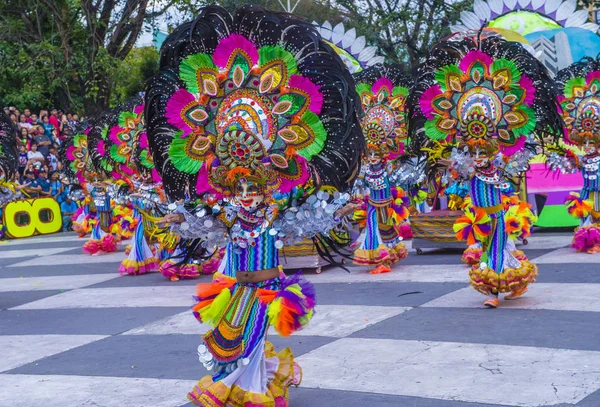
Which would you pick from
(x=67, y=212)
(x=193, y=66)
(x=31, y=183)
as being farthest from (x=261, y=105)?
(x=67, y=212)

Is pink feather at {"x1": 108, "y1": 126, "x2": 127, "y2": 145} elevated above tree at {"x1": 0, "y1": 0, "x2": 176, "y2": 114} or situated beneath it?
situated beneath

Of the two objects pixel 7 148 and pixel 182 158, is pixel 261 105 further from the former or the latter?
pixel 7 148

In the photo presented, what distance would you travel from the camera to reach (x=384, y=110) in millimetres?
10500

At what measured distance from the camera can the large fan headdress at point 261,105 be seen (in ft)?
16.0

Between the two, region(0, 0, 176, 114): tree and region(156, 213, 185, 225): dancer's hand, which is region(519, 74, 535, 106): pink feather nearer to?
region(156, 213, 185, 225): dancer's hand

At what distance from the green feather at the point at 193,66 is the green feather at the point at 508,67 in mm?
3593

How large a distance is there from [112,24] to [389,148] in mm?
15591

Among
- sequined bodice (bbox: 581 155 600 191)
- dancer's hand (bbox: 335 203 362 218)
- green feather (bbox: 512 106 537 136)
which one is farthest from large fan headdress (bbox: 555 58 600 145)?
dancer's hand (bbox: 335 203 362 218)

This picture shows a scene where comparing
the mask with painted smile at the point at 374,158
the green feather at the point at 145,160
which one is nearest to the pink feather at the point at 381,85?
the mask with painted smile at the point at 374,158

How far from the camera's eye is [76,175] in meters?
14.8

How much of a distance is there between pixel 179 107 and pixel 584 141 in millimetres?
7122

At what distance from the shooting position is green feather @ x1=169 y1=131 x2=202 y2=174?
5.01 meters

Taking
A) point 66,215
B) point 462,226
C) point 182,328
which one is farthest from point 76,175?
point 462,226

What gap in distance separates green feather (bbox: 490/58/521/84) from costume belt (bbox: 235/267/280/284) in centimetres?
373
